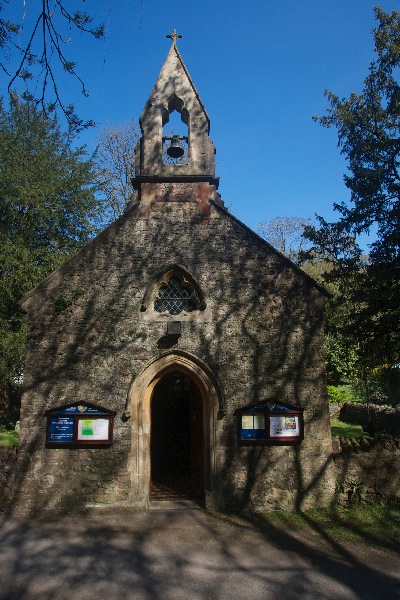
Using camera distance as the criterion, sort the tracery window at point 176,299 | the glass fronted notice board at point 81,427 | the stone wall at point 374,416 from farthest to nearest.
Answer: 1. the stone wall at point 374,416
2. the tracery window at point 176,299
3. the glass fronted notice board at point 81,427

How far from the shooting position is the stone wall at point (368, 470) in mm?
8898

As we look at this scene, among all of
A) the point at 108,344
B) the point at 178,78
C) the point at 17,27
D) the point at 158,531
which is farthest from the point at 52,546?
the point at 178,78

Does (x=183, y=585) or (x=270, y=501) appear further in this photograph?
(x=270, y=501)

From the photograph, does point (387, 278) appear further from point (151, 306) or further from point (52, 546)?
point (52, 546)

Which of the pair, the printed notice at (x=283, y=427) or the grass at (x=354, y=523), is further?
the printed notice at (x=283, y=427)

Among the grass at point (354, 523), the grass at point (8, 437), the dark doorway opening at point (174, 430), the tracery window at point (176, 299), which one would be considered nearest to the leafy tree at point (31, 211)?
the grass at point (8, 437)

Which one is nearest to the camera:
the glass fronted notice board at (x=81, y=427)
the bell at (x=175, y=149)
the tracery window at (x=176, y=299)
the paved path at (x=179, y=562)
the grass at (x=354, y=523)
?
the paved path at (x=179, y=562)

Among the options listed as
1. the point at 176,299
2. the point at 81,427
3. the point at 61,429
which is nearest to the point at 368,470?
the point at 176,299

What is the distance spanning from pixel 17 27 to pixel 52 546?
7.21 m

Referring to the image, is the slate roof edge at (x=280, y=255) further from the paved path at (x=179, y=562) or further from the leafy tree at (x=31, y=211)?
the leafy tree at (x=31, y=211)

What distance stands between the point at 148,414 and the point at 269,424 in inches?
99.0

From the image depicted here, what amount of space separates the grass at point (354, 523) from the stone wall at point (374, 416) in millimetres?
7990

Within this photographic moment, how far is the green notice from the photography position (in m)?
8.75

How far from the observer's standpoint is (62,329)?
9.24 metres
